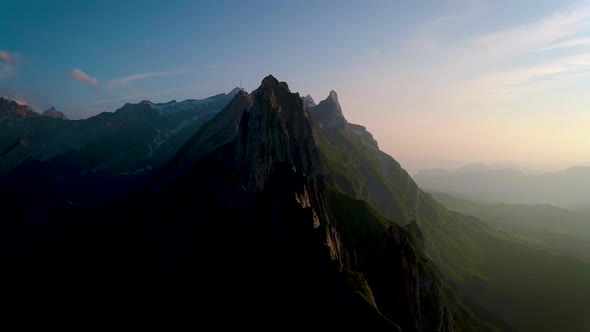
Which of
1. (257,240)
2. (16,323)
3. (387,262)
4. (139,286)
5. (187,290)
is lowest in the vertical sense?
(16,323)

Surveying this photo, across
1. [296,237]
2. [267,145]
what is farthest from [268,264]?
[267,145]

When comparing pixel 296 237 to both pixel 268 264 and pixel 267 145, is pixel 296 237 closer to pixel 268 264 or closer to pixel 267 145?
pixel 268 264

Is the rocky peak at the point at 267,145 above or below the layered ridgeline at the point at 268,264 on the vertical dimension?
above

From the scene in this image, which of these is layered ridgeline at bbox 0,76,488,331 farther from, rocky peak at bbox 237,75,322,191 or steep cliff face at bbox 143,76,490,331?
rocky peak at bbox 237,75,322,191

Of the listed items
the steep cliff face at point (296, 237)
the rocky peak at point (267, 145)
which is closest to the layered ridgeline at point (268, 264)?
the steep cliff face at point (296, 237)

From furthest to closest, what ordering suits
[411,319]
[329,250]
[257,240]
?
[257,240] → [411,319] → [329,250]

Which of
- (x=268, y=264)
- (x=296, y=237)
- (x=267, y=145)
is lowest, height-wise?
(x=268, y=264)

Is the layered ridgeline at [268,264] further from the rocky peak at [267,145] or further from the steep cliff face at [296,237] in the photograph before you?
the rocky peak at [267,145]

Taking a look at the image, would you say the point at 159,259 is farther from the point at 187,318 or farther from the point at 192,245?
the point at 187,318

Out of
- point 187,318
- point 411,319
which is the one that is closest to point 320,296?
point 411,319
